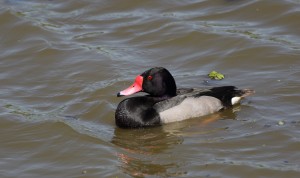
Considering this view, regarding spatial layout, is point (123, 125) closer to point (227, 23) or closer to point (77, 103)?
point (77, 103)

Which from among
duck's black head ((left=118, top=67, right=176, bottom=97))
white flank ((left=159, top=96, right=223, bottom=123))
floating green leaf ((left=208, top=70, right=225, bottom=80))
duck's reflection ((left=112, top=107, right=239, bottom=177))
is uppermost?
duck's black head ((left=118, top=67, right=176, bottom=97))

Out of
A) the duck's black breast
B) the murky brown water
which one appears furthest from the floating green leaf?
the duck's black breast

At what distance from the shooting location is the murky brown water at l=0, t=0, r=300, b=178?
910 centimetres

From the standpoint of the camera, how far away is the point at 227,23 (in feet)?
45.2

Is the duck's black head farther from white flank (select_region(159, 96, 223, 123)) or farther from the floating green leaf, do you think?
the floating green leaf

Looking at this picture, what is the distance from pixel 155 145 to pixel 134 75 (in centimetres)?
252

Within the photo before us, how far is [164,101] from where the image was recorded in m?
10.9

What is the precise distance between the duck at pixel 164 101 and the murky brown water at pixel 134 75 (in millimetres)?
148

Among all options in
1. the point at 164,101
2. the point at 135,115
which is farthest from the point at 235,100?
the point at 135,115

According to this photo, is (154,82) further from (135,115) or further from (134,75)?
(134,75)

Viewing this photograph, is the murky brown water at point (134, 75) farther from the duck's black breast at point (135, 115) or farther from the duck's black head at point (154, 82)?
the duck's black head at point (154, 82)

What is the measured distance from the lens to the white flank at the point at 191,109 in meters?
10.7

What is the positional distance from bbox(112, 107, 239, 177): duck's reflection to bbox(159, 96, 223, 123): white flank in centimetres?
9

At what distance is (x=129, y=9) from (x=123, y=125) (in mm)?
5213
